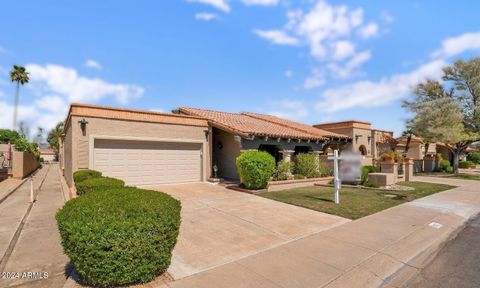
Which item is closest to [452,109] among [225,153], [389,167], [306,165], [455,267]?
[389,167]

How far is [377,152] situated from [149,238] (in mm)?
27422

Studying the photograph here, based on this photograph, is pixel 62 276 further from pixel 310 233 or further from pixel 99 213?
pixel 310 233

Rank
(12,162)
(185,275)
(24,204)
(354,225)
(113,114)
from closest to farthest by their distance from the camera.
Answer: (185,275) → (354,225) → (24,204) → (113,114) → (12,162)

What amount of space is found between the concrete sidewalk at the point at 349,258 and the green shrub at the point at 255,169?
17.4 ft

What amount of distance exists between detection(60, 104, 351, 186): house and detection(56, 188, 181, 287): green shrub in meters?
9.32

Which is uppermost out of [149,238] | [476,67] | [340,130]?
[476,67]

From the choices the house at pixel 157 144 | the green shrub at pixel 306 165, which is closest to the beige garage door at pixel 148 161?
the house at pixel 157 144

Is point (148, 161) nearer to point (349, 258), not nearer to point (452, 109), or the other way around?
point (349, 258)

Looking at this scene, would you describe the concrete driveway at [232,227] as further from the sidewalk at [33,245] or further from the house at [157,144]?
the house at [157,144]

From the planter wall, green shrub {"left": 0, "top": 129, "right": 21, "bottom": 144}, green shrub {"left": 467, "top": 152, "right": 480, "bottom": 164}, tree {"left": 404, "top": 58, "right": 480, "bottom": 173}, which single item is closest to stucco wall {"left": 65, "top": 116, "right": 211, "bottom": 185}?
the planter wall

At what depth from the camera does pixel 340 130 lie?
2483cm

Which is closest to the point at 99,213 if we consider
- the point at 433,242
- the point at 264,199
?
the point at 433,242

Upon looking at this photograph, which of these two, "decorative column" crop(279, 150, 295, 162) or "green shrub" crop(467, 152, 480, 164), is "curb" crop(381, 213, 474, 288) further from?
"green shrub" crop(467, 152, 480, 164)

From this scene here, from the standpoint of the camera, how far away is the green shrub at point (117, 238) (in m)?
3.76
